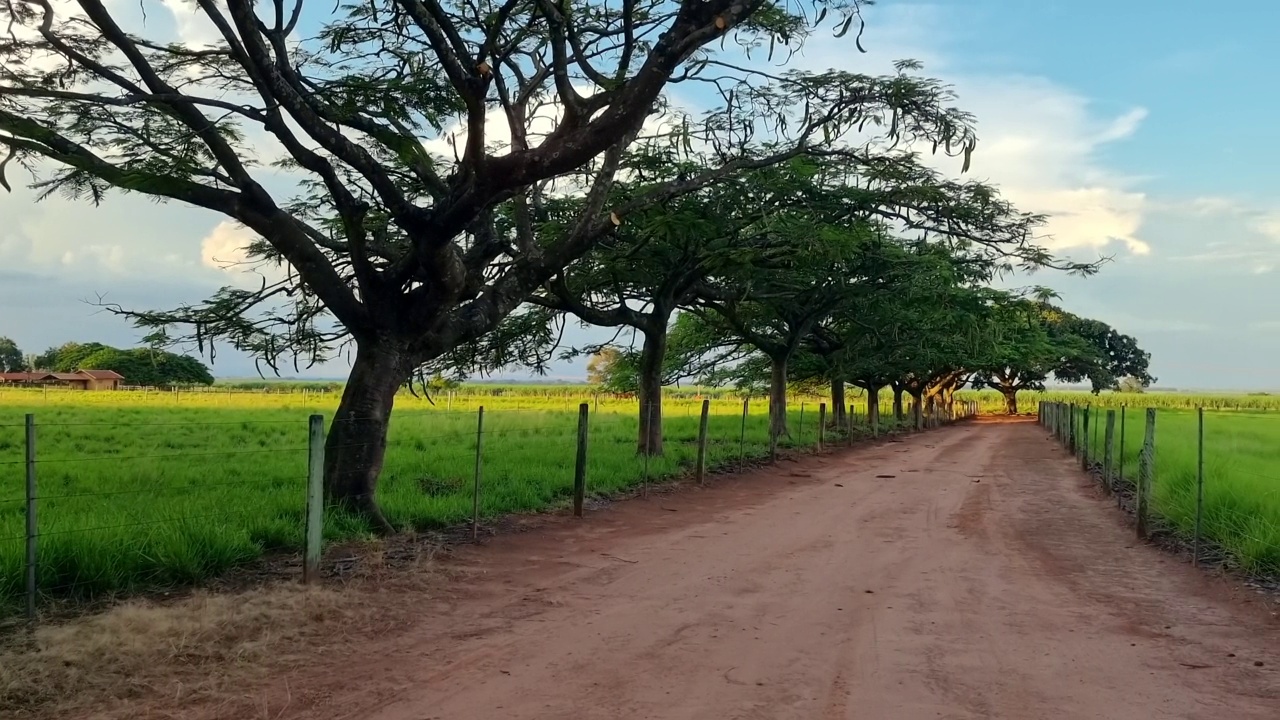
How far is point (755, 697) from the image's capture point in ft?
16.1

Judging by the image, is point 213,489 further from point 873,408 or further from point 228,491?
point 873,408

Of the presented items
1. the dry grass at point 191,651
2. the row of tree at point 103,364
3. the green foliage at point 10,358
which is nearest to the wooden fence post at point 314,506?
the dry grass at point 191,651

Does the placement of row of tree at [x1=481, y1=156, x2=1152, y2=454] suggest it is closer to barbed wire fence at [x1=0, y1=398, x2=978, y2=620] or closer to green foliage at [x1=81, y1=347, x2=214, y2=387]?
barbed wire fence at [x1=0, y1=398, x2=978, y2=620]

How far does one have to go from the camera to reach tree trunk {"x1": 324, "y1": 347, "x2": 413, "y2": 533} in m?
9.41

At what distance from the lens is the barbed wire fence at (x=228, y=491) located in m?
6.62

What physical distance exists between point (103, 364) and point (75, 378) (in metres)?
2.96

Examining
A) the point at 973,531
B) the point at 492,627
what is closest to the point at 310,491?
the point at 492,627

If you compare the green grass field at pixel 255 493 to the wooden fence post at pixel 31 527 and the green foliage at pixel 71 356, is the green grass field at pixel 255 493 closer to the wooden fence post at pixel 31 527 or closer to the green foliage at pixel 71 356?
the wooden fence post at pixel 31 527

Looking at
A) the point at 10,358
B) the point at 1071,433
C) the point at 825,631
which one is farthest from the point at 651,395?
the point at 10,358

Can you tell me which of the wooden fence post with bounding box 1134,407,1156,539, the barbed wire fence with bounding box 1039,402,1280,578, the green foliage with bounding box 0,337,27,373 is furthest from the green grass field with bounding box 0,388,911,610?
the green foliage with bounding box 0,337,27,373

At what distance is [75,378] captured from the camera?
275 ft

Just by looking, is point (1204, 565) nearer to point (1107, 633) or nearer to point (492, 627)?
point (1107, 633)

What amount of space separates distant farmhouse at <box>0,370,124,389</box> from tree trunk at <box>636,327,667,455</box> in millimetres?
75790

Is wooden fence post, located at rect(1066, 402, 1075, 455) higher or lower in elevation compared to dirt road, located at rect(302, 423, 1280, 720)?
higher
